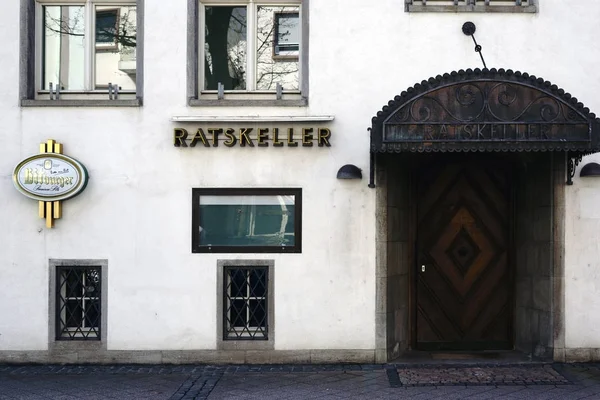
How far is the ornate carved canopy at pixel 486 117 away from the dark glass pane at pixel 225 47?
2525mm

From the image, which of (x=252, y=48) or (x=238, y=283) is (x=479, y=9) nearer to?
(x=252, y=48)

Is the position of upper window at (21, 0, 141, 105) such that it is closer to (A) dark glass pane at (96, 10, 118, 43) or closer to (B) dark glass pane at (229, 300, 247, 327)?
(A) dark glass pane at (96, 10, 118, 43)

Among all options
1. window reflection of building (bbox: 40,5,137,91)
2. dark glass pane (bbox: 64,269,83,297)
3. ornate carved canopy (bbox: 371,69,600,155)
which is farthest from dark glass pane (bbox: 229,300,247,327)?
window reflection of building (bbox: 40,5,137,91)

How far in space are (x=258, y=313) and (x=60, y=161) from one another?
3350mm

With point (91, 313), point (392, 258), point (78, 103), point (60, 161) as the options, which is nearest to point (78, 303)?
point (91, 313)

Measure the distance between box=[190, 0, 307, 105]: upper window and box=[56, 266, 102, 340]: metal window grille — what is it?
2921mm

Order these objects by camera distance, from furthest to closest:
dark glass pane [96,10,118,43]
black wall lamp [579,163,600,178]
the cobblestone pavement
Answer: dark glass pane [96,10,118,43]
black wall lamp [579,163,600,178]
the cobblestone pavement

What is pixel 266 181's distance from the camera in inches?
376

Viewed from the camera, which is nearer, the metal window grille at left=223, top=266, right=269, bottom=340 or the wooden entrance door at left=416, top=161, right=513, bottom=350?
the metal window grille at left=223, top=266, right=269, bottom=340

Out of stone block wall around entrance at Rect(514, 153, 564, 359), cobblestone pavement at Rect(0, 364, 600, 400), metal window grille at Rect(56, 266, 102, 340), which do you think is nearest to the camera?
cobblestone pavement at Rect(0, 364, 600, 400)

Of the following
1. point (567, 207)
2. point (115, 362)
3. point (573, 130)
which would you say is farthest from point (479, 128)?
point (115, 362)

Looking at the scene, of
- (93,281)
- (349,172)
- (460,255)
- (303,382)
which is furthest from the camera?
(460,255)

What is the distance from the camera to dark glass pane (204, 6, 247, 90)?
32.3 feet

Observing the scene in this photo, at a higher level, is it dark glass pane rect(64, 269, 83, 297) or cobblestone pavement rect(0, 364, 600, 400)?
dark glass pane rect(64, 269, 83, 297)
